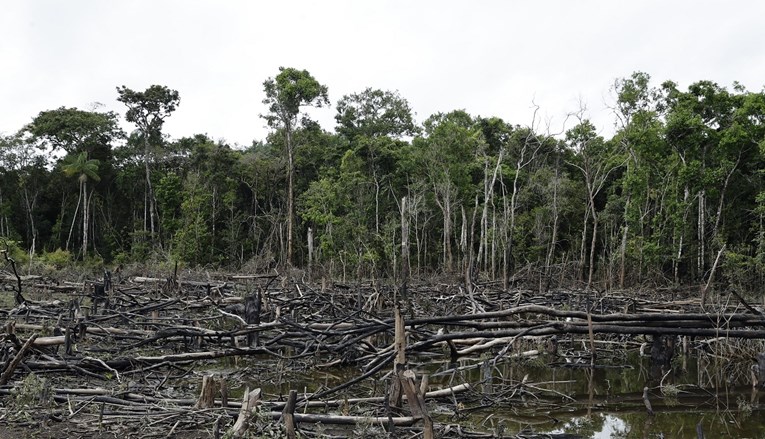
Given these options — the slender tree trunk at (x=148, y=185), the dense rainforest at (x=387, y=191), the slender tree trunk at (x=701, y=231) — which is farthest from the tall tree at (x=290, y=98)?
the slender tree trunk at (x=701, y=231)

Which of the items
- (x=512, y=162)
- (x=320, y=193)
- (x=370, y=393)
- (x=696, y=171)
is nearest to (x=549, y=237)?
(x=512, y=162)

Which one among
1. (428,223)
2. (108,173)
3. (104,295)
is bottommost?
(104,295)

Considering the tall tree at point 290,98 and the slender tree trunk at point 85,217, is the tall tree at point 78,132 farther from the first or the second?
the tall tree at point 290,98

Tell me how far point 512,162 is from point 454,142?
4.89 m

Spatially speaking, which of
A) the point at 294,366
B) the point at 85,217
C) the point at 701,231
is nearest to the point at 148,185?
the point at 85,217

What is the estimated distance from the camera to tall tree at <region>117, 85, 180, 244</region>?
34.9 meters

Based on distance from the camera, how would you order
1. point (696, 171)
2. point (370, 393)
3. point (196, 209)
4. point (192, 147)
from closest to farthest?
point (370, 393), point (696, 171), point (196, 209), point (192, 147)

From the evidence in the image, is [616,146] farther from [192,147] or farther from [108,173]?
[108,173]

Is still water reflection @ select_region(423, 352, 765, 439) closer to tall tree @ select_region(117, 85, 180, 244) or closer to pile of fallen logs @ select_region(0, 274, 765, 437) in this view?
pile of fallen logs @ select_region(0, 274, 765, 437)

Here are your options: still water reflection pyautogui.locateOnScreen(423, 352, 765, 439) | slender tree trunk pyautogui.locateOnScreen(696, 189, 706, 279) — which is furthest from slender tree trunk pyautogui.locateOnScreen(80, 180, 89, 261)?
slender tree trunk pyautogui.locateOnScreen(696, 189, 706, 279)

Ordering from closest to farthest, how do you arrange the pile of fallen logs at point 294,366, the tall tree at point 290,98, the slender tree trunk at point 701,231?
the pile of fallen logs at point 294,366
the slender tree trunk at point 701,231
the tall tree at point 290,98

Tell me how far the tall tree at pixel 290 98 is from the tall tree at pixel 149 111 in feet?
25.3

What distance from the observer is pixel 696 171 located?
2319 cm

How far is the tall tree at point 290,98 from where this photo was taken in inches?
1206
